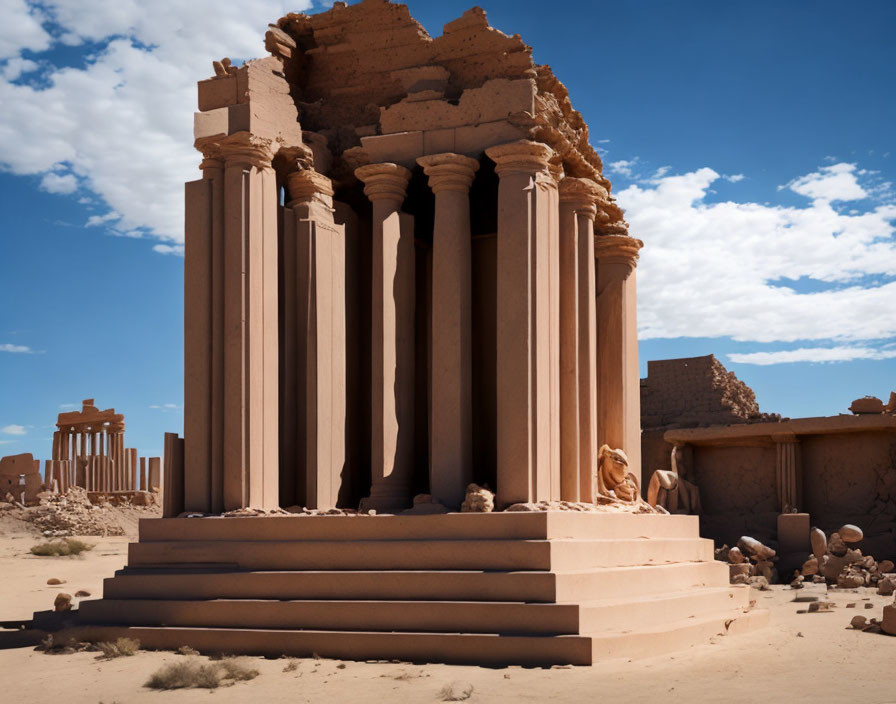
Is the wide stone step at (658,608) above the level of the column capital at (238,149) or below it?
Answer: below

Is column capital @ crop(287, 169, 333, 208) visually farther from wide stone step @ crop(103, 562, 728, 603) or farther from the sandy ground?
the sandy ground

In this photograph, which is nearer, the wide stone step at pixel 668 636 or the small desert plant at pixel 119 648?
the wide stone step at pixel 668 636

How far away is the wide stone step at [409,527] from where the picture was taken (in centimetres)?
1177

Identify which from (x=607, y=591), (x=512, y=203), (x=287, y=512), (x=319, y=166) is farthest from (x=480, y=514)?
(x=319, y=166)

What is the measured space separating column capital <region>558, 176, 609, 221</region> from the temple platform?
15.0 feet

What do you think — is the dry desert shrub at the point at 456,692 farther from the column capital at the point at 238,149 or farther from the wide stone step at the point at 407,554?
the column capital at the point at 238,149

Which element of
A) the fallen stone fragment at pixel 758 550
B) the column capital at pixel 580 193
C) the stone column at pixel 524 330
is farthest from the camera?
the fallen stone fragment at pixel 758 550

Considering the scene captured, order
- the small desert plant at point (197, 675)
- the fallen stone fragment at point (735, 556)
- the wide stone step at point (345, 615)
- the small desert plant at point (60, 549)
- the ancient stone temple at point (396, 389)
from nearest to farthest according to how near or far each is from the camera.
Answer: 1. the small desert plant at point (197, 675)
2. the wide stone step at point (345, 615)
3. the ancient stone temple at point (396, 389)
4. the fallen stone fragment at point (735, 556)
5. the small desert plant at point (60, 549)

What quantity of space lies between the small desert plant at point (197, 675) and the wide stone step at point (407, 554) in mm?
1980

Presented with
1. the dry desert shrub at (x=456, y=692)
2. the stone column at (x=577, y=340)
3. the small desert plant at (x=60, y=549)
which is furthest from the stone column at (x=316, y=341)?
the small desert plant at (x=60, y=549)

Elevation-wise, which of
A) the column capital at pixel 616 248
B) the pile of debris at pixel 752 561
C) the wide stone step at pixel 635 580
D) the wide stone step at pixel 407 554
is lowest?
the pile of debris at pixel 752 561

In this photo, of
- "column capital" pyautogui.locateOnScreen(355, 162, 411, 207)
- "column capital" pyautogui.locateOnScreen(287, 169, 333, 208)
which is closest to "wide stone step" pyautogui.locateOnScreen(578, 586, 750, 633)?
"column capital" pyautogui.locateOnScreen(355, 162, 411, 207)

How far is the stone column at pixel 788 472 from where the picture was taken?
2730 cm

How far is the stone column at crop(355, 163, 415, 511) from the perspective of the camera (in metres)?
14.2
